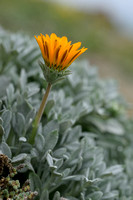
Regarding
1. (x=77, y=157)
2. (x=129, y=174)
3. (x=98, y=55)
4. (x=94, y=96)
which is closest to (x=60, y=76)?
(x=77, y=157)

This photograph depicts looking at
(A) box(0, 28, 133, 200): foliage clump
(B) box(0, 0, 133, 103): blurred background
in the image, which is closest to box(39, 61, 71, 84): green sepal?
(A) box(0, 28, 133, 200): foliage clump

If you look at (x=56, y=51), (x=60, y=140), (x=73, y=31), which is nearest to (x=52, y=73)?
(x=56, y=51)

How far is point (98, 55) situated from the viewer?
7688 millimetres

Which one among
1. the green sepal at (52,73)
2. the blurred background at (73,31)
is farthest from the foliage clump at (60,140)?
Answer: the blurred background at (73,31)

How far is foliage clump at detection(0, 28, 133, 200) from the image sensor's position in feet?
4.14

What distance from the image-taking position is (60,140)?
148 cm

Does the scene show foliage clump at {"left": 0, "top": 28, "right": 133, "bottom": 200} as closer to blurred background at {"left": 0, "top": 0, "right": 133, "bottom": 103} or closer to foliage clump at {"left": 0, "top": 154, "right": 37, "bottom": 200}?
foliage clump at {"left": 0, "top": 154, "right": 37, "bottom": 200}

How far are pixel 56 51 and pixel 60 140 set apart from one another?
1.99 feet

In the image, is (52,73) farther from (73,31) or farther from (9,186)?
(73,31)

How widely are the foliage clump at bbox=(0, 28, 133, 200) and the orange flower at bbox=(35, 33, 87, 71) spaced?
35 cm

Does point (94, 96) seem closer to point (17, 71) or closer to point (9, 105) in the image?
point (17, 71)

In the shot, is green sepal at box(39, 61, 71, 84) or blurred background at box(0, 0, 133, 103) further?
blurred background at box(0, 0, 133, 103)

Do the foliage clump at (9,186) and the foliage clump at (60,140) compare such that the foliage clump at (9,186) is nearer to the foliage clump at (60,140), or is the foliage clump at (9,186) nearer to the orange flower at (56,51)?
the foliage clump at (60,140)

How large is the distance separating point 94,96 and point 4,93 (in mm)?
799
